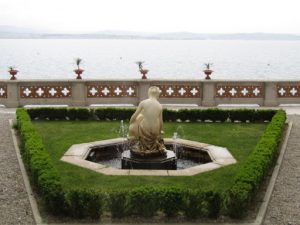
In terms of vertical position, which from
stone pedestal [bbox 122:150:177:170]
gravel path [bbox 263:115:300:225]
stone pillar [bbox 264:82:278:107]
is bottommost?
gravel path [bbox 263:115:300:225]

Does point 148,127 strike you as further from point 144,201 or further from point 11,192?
point 11,192

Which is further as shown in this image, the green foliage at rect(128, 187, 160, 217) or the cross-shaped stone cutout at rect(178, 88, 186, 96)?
the cross-shaped stone cutout at rect(178, 88, 186, 96)

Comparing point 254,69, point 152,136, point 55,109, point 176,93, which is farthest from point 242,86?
point 254,69

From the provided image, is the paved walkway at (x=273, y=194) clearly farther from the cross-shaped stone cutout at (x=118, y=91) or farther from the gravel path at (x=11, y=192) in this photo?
the cross-shaped stone cutout at (x=118, y=91)

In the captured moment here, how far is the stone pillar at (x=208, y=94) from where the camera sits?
793 inches

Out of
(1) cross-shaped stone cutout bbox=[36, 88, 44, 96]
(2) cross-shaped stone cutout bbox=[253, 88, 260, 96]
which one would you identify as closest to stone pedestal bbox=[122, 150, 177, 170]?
(1) cross-shaped stone cutout bbox=[36, 88, 44, 96]

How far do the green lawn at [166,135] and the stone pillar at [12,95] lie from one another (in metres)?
3.65

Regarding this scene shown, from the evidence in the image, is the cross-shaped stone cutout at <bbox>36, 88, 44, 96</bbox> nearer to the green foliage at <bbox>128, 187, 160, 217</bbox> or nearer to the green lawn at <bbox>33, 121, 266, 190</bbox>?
the green lawn at <bbox>33, 121, 266, 190</bbox>

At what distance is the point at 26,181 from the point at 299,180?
6075 mm

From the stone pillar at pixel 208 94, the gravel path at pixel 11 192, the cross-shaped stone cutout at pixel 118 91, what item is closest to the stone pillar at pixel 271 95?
the stone pillar at pixel 208 94

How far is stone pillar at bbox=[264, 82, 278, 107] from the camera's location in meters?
20.1

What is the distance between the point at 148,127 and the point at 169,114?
567 cm

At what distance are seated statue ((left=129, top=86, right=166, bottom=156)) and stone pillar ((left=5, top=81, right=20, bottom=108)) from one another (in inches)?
389

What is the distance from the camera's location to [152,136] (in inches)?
454
